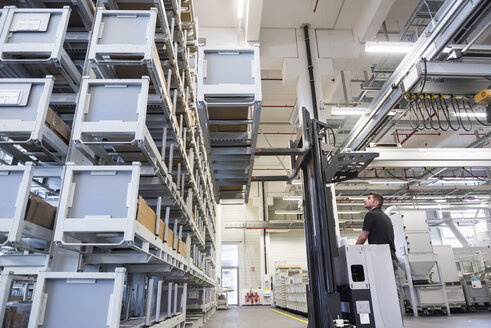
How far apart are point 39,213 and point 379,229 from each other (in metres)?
3.85

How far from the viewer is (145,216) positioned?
2.69 m

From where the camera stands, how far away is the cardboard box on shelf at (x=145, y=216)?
8.25 ft

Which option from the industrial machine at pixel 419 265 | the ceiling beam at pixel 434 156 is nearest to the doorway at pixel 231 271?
the industrial machine at pixel 419 265

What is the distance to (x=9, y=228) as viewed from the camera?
207 cm

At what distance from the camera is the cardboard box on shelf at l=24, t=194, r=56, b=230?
2.28 meters

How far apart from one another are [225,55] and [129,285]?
3432 millimetres

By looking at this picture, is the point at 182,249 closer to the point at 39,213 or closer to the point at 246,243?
the point at 39,213

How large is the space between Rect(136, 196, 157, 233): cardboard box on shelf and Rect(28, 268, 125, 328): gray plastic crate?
457 mm

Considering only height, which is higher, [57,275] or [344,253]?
[344,253]

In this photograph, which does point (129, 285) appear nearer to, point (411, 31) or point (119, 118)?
point (119, 118)

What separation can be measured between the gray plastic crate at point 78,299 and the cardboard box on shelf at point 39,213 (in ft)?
1.29

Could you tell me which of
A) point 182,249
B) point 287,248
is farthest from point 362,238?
point 287,248

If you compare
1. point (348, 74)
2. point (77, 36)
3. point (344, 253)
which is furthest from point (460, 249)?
point (77, 36)

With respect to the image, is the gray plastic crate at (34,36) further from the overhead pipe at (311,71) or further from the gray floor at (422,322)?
the overhead pipe at (311,71)
